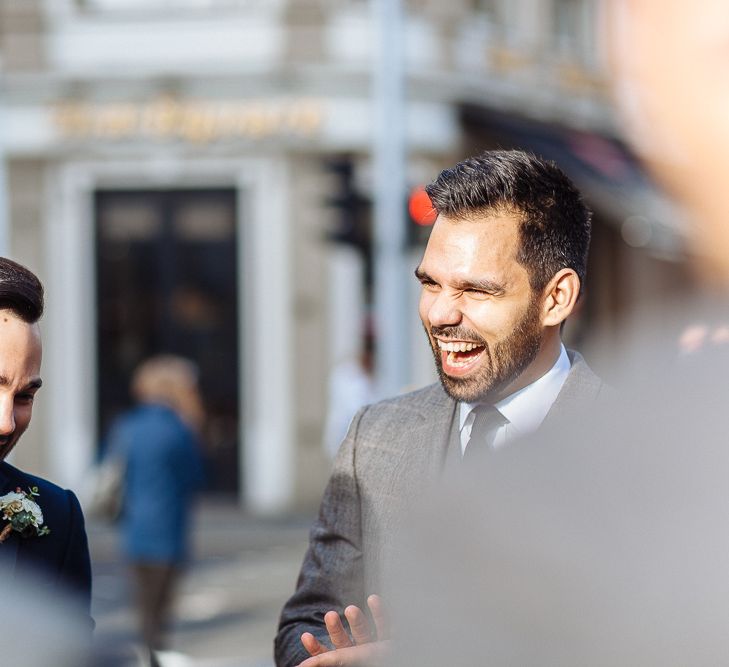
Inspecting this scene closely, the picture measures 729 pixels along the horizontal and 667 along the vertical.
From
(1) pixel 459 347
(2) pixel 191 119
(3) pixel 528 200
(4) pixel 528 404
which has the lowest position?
(4) pixel 528 404

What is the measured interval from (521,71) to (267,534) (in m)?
8.23

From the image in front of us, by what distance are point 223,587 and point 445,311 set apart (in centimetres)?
862

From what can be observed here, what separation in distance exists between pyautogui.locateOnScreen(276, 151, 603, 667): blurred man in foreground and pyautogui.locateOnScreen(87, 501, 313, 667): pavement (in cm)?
285

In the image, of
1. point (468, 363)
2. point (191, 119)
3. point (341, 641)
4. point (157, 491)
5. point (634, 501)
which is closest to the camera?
point (634, 501)

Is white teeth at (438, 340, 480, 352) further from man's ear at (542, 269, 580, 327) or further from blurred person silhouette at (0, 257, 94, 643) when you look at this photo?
blurred person silhouette at (0, 257, 94, 643)

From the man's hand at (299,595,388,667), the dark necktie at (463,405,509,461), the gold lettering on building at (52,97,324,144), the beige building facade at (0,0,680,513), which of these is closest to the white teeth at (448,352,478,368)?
the dark necktie at (463,405,509,461)

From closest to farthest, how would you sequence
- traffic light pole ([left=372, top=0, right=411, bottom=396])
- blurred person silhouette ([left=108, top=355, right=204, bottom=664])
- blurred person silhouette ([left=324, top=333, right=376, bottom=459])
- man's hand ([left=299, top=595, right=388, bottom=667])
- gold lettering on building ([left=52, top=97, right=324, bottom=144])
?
1. man's hand ([left=299, top=595, right=388, bottom=667])
2. blurred person silhouette ([left=108, top=355, right=204, bottom=664])
3. traffic light pole ([left=372, top=0, right=411, bottom=396])
4. blurred person silhouette ([left=324, top=333, right=376, bottom=459])
5. gold lettering on building ([left=52, top=97, right=324, bottom=144])

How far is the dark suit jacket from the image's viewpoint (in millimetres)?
2559

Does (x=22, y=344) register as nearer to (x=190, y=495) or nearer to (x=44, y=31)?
(x=190, y=495)

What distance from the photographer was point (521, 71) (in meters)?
19.2

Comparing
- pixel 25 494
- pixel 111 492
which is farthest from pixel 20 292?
pixel 111 492

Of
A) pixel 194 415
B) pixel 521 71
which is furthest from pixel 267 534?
pixel 521 71

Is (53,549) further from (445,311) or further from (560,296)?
(560,296)

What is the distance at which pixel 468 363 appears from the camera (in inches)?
98.9
